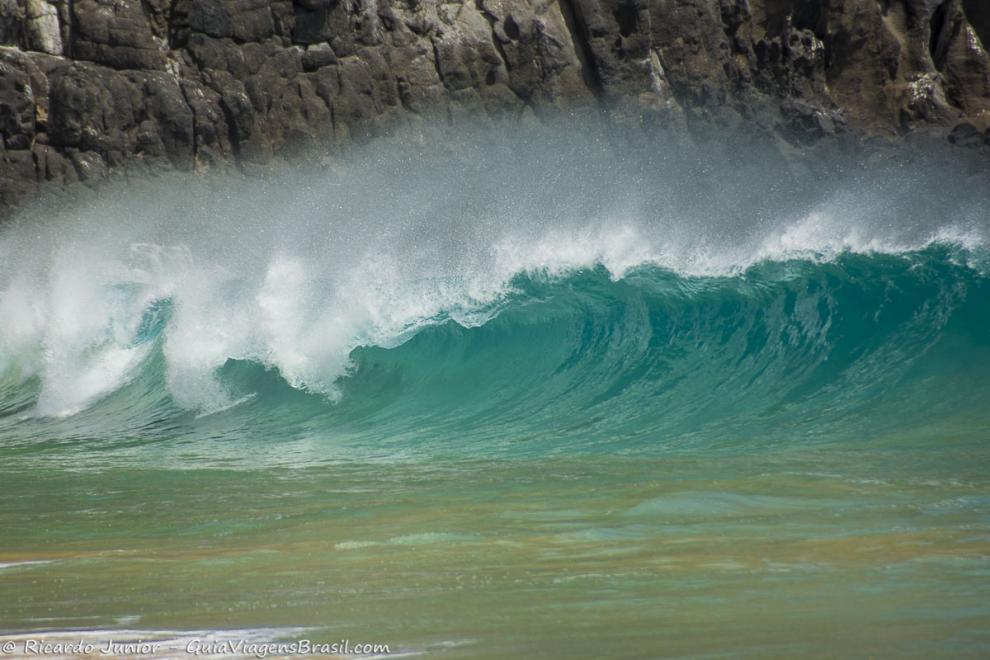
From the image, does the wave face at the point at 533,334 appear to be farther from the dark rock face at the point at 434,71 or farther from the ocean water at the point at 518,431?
the dark rock face at the point at 434,71

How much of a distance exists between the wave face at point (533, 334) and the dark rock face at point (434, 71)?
1128cm

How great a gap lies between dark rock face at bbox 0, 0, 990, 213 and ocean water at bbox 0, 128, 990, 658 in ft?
27.0

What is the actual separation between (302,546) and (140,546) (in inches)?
23.1

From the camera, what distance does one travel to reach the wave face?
657 cm

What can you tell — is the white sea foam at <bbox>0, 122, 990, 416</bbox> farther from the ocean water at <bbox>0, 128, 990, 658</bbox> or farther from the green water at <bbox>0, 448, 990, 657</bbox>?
the green water at <bbox>0, 448, 990, 657</bbox>

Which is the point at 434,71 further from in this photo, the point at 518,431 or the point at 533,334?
the point at 518,431

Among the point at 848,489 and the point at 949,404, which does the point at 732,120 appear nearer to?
the point at 949,404

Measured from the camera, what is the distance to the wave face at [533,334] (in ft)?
21.6

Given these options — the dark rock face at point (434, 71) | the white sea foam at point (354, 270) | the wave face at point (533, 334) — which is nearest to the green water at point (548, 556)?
the wave face at point (533, 334)

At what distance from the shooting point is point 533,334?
8.38m

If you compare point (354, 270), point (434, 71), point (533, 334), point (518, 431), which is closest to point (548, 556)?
point (518, 431)

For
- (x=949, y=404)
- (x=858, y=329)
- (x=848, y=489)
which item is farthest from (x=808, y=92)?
(x=848, y=489)

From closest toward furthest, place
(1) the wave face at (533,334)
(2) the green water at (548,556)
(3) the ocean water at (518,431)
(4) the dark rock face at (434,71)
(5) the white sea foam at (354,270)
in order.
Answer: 1. (2) the green water at (548,556)
2. (3) the ocean water at (518,431)
3. (1) the wave face at (533,334)
4. (5) the white sea foam at (354,270)
5. (4) the dark rock face at (434,71)

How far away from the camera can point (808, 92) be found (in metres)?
25.9
